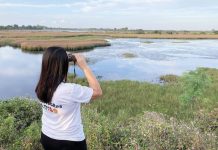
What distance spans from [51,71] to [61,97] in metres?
0.29

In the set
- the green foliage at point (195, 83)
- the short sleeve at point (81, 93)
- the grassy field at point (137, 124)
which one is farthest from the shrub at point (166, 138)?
the green foliage at point (195, 83)

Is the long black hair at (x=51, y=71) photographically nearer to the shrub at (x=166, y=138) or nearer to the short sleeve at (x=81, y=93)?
the short sleeve at (x=81, y=93)

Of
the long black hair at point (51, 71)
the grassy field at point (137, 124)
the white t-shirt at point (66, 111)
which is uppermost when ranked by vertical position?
the long black hair at point (51, 71)

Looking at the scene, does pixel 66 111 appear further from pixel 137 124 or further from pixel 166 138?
→ pixel 137 124

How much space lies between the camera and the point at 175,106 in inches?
639

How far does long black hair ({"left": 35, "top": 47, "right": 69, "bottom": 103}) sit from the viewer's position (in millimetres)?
3771

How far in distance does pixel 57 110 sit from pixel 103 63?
108ft

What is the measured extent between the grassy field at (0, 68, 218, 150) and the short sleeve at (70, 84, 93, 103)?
2.25m

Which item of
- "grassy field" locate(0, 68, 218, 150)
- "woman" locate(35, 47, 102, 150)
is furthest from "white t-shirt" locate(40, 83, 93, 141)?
"grassy field" locate(0, 68, 218, 150)

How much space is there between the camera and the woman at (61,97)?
380cm

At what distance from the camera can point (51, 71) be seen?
3822mm

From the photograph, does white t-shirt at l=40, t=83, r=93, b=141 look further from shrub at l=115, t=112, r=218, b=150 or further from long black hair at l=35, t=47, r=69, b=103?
shrub at l=115, t=112, r=218, b=150

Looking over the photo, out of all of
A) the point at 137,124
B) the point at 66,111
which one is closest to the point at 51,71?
the point at 66,111

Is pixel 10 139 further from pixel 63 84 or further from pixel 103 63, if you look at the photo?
pixel 103 63
